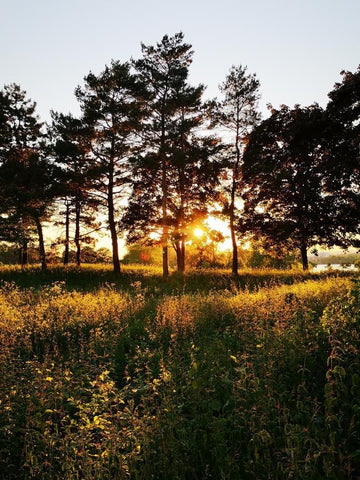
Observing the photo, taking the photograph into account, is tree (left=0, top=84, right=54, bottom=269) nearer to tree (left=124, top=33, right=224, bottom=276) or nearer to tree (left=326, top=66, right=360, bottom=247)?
tree (left=124, top=33, right=224, bottom=276)

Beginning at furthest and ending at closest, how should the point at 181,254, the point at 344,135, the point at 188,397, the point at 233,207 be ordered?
the point at 181,254 → the point at 233,207 → the point at 344,135 → the point at 188,397

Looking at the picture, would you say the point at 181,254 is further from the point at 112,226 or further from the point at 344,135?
the point at 344,135

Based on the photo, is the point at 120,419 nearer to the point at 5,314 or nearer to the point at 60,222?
the point at 5,314

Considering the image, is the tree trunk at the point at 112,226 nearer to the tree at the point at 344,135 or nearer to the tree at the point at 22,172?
the tree at the point at 22,172

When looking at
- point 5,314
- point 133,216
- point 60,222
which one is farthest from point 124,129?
point 5,314

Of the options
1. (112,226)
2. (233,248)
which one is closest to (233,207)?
(233,248)

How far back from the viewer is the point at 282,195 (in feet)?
77.8

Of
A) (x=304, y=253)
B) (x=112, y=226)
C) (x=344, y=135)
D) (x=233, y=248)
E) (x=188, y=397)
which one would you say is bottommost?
(x=188, y=397)

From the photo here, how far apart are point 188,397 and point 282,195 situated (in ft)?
69.5

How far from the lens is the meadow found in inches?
123

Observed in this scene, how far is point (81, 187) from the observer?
77.0ft

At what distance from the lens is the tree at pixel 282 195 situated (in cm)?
2178

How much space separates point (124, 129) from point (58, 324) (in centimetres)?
1649

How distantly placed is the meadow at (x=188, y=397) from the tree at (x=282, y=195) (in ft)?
40.8
